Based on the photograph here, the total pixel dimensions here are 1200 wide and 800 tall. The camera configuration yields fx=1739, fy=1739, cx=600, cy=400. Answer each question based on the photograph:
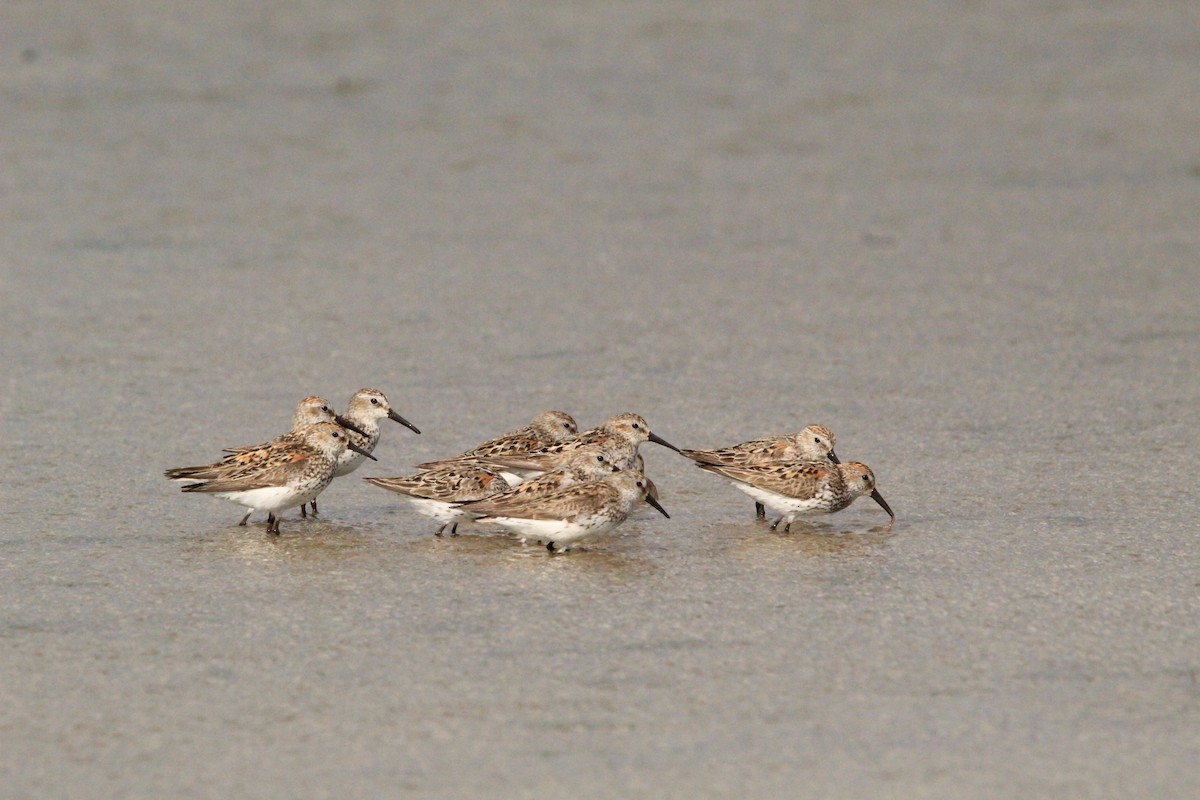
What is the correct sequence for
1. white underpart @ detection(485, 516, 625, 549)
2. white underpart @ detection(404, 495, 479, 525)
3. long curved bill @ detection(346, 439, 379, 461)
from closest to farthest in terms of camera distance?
white underpart @ detection(485, 516, 625, 549) → white underpart @ detection(404, 495, 479, 525) → long curved bill @ detection(346, 439, 379, 461)

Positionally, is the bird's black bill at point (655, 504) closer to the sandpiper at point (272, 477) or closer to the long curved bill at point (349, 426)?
the sandpiper at point (272, 477)

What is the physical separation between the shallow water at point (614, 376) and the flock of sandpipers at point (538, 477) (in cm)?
20

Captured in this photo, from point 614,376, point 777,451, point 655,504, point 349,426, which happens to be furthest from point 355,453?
point 614,376

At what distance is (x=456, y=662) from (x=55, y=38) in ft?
45.8

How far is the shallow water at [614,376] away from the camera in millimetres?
5652

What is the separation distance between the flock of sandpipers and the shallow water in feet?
0.66

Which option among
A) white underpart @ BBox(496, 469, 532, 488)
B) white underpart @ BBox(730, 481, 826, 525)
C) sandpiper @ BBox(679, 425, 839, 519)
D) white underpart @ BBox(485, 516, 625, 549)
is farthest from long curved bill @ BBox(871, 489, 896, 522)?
white underpart @ BBox(496, 469, 532, 488)

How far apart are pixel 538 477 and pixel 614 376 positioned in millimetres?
2336

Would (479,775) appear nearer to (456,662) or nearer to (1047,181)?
(456,662)

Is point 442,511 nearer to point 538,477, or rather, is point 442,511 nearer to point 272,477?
point 538,477

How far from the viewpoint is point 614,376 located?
410 inches

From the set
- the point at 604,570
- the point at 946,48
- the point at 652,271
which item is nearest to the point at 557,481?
the point at 604,570

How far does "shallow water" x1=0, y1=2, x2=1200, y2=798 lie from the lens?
18.5 ft

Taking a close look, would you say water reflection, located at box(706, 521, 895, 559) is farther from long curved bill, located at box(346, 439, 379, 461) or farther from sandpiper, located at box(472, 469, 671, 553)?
long curved bill, located at box(346, 439, 379, 461)
